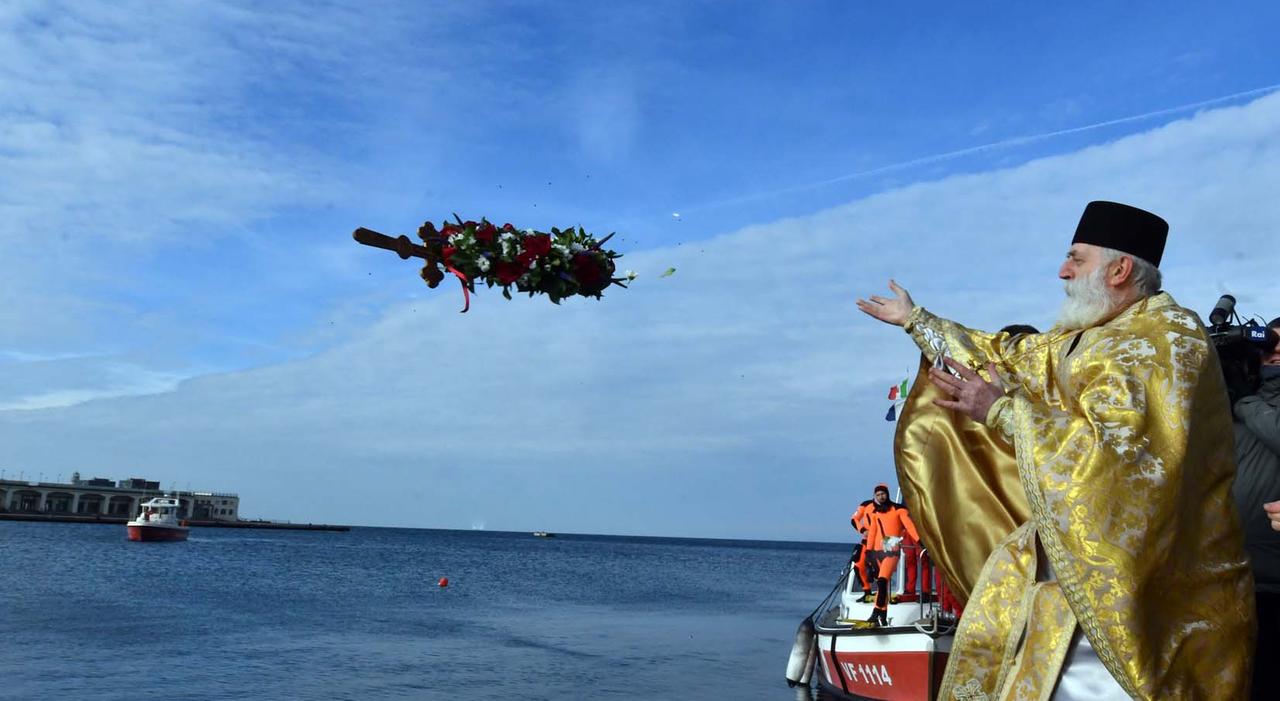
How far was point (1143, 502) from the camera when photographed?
3150mm

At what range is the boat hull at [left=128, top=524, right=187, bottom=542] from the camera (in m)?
88.8

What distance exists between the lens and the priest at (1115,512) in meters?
3.17

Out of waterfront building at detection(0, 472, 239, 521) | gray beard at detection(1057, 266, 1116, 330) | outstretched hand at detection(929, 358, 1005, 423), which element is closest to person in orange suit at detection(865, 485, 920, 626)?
gray beard at detection(1057, 266, 1116, 330)

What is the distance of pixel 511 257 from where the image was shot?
5.13 meters

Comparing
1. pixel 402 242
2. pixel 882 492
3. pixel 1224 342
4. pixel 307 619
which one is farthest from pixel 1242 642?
pixel 307 619

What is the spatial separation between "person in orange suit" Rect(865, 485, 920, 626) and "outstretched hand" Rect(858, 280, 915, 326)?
13.4m

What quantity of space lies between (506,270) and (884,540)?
13.6 meters

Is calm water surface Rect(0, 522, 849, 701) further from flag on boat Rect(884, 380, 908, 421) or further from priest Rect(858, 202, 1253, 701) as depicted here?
priest Rect(858, 202, 1253, 701)

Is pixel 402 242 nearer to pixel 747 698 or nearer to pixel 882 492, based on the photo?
pixel 882 492

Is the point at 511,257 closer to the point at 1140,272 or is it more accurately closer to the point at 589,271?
the point at 589,271

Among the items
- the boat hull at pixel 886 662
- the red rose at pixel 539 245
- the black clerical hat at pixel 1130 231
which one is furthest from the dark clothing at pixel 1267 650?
the boat hull at pixel 886 662

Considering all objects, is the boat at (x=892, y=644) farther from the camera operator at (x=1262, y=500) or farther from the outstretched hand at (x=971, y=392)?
the outstretched hand at (x=971, y=392)

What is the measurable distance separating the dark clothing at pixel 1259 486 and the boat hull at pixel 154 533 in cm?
9564

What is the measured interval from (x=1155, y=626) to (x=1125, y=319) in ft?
3.33
